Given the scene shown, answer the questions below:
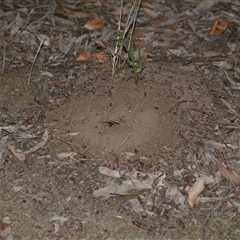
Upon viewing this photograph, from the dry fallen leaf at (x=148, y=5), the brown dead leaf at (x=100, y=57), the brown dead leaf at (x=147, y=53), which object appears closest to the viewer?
the brown dead leaf at (x=100, y=57)

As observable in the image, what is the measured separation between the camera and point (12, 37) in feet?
13.9

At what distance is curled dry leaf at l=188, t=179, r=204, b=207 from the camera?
9.93ft

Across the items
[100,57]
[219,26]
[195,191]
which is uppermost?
[219,26]

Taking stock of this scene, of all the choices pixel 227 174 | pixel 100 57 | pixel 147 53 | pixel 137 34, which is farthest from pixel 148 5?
pixel 227 174

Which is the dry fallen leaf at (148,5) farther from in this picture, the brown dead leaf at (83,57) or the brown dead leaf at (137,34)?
the brown dead leaf at (83,57)

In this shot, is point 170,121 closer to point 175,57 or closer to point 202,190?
point 202,190

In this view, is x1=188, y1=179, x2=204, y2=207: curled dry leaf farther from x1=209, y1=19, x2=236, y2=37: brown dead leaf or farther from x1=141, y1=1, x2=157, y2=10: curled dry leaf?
x1=141, y1=1, x2=157, y2=10: curled dry leaf

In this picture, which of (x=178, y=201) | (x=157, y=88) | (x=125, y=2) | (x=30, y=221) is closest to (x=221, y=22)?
(x=125, y=2)

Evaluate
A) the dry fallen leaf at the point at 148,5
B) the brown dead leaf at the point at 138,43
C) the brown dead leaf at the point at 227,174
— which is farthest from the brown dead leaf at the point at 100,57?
the brown dead leaf at the point at 227,174

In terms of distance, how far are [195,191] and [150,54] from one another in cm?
126

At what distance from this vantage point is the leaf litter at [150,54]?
3088mm

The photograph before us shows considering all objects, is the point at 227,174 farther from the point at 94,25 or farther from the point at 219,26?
the point at 94,25

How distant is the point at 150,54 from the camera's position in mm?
4031

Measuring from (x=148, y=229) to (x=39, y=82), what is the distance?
131cm
